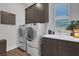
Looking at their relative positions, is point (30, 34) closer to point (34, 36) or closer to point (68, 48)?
point (34, 36)

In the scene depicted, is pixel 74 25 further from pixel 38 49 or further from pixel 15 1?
pixel 15 1

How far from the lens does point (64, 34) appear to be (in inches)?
77.6

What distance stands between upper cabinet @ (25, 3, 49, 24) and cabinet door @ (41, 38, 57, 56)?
36cm

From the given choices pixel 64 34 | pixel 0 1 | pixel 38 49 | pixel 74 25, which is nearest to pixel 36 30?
pixel 38 49

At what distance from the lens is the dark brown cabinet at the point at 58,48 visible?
1.75 meters

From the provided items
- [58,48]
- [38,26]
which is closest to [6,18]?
[38,26]

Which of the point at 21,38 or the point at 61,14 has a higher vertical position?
the point at 61,14

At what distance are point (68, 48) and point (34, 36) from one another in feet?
2.03

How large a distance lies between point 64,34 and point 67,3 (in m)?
0.51

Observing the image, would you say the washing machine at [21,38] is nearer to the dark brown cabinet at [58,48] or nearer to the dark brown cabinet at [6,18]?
the dark brown cabinet at [6,18]

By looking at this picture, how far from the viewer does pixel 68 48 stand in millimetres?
1832

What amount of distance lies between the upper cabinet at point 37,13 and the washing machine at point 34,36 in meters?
0.08

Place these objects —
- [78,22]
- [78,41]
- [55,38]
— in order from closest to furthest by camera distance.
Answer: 1. [78,41]
2. [78,22]
3. [55,38]

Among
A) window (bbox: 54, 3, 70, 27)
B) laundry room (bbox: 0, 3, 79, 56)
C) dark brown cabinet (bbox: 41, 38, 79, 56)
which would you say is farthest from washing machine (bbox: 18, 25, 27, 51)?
window (bbox: 54, 3, 70, 27)
